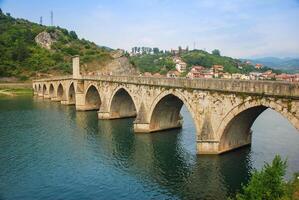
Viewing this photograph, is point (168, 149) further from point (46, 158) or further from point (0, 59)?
point (0, 59)

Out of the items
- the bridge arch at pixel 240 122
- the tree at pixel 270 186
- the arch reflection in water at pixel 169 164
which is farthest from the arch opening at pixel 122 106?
the tree at pixel 270 186

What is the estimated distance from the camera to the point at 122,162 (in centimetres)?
3316

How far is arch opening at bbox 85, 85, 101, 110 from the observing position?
66.0 meters

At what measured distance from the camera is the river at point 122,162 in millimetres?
25875

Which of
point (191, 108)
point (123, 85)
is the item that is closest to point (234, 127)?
point (191, 108)

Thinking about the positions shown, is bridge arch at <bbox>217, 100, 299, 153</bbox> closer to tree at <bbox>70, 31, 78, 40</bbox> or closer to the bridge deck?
the bridge deck

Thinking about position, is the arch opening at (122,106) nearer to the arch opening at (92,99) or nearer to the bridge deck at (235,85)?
the bridge deck at (235,85)

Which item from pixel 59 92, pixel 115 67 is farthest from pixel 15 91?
pixel 115 67

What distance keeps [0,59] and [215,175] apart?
4237 inches

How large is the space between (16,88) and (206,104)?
9197 cm

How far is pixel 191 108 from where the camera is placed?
33875mm

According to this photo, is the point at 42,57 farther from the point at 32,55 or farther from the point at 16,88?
the point at 16,88

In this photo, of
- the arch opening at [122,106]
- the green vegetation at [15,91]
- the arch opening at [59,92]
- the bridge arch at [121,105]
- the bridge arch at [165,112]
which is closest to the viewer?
the bridge arch at [165,112]

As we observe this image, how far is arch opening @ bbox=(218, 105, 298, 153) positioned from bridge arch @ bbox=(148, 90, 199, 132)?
852cm
